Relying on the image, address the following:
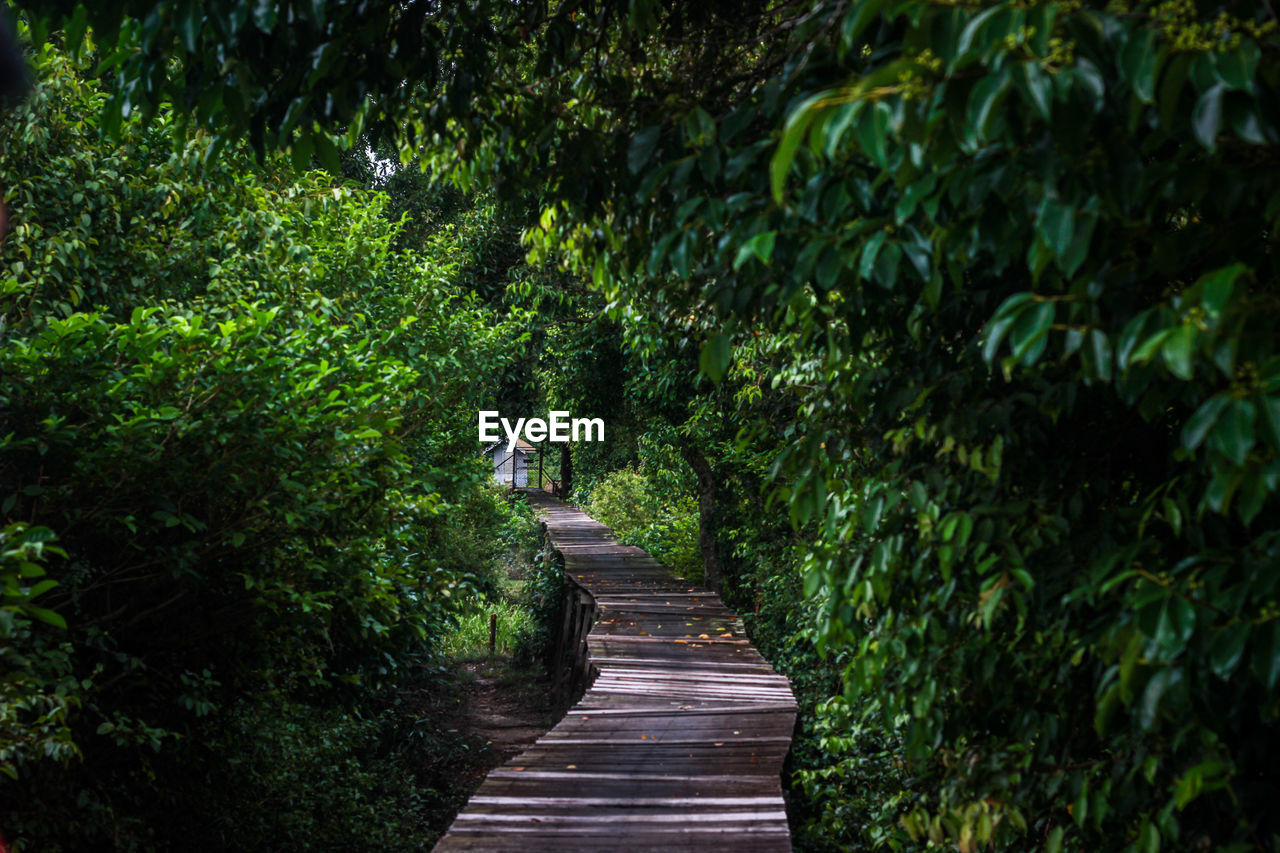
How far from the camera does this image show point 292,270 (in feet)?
23.8

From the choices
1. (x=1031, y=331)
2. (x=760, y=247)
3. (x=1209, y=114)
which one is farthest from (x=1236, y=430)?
(x=760, y=247)

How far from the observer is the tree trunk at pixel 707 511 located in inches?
445

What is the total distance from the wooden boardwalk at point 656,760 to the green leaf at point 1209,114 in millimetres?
3339

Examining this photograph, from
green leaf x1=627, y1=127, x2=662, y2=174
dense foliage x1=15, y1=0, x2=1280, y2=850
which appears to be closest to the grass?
dense foliage x1=15, y1=0, x2=1280, y2=850

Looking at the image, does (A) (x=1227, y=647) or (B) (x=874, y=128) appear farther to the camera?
(A) (x=1227, y=647)

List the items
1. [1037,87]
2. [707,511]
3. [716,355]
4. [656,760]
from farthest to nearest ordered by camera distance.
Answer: [707,511]
[656,760]
[716,355]
[1037,87]

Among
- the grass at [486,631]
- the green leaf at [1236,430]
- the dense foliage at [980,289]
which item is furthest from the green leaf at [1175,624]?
the grass at [486,631]

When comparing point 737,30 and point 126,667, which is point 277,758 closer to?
point 126,667

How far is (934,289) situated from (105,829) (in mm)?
4594

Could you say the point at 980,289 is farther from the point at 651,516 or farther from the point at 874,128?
the point at 651,516
